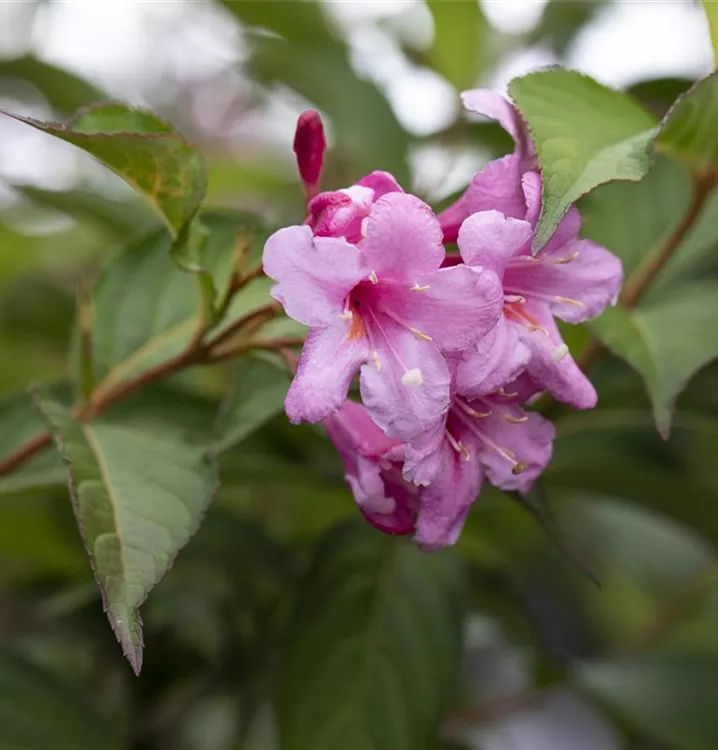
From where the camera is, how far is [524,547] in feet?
4.91

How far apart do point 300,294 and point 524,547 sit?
38.9 inches

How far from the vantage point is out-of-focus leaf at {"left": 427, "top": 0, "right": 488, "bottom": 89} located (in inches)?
52.4

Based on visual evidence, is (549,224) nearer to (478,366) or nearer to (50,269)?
(478,366)

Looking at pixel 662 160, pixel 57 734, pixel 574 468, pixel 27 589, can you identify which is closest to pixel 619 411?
pixel 574 468

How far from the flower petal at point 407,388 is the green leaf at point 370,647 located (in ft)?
1.40

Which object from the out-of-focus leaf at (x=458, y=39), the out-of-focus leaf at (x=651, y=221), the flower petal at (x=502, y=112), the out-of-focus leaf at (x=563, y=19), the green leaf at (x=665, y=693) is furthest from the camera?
the out-of-focus leaf at (x=563, y=19)

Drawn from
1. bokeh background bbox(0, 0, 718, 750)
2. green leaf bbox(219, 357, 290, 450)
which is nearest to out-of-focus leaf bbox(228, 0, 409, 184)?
bokeh background bbox(0, 0, 718, 750)

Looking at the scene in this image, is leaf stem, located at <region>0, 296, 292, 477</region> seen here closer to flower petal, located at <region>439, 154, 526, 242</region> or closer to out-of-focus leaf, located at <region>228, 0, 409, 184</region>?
flower petal, located at <region>439, 154, 526, 242</region>

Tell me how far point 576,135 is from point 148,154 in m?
0.33

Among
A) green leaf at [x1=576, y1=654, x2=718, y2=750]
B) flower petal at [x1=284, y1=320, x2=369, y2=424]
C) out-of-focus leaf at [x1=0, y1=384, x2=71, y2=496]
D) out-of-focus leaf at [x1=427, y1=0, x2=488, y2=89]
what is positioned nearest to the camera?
A: flower petal at [x1=284, y1=320, x2=369, y2=424]

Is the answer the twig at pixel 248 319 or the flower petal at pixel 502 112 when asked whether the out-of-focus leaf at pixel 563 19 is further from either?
the twig at pixel 248 319

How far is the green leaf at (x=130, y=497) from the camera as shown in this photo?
1.94 ft

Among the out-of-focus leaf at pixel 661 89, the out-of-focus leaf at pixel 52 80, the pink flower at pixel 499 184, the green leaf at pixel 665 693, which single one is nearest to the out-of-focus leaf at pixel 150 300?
the pink flower at pixel 499 184

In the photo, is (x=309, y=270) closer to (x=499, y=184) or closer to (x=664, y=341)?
(x=499, y=184)
